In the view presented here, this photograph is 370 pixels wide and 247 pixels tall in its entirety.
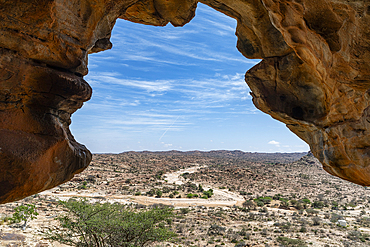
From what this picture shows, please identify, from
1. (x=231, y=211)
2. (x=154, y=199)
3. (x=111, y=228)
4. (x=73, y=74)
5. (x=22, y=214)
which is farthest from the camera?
(x=154, y=199)

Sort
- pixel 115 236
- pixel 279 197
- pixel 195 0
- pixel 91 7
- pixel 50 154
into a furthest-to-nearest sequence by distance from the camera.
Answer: pixel 279 197 → pixel 115 236 → pixel 195 0 → pixel 91 7 → pixel 50 154

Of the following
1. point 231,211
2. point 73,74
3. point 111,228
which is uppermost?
point 73,74

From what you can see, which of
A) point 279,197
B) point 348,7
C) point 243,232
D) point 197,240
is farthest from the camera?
point 279,197

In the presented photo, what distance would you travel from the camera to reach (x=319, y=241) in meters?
18.8

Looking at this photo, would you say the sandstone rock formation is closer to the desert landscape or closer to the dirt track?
the desert landscape

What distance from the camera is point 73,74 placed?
786cm

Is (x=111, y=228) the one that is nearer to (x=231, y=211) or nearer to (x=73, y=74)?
(x=73, y=74)

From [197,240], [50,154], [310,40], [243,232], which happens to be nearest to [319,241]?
[243,232]

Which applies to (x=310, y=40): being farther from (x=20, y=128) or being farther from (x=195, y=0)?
(x=20, y=128)

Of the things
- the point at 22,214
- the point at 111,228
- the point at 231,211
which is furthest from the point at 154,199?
the point at 111,228

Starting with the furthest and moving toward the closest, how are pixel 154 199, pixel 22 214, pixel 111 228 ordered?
pixel 154 199 → pixel 22 214 → pixel 111 228

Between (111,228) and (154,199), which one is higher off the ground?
(111,228)

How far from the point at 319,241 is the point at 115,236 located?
654 inches

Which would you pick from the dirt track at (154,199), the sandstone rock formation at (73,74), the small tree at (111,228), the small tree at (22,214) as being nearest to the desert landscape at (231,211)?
the dirt track at (154,199)
